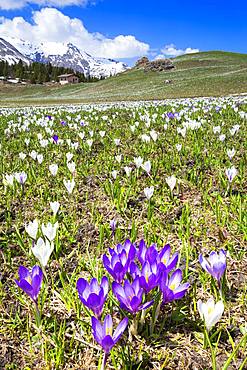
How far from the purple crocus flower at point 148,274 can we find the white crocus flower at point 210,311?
231 millimetres

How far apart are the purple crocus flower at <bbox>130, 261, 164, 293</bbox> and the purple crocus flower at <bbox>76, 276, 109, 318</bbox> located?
183mm

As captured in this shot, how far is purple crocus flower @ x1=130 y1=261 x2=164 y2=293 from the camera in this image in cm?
167

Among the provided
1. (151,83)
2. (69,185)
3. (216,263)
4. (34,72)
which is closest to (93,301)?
(216,263)

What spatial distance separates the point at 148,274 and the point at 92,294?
1.14 ft

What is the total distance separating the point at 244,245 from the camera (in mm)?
2547

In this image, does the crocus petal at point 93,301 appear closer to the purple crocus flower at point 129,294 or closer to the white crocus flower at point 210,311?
the purple crocus flower at point 129,294

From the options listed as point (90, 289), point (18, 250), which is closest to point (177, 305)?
point (90, 289)

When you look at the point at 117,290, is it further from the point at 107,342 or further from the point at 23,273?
the point at 23,273

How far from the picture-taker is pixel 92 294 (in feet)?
4.95

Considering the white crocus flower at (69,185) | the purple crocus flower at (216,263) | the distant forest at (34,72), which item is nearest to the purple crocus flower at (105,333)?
the purple crocus flower at (216,263)

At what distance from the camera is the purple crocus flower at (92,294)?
5.02 ft

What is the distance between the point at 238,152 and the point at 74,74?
122 m

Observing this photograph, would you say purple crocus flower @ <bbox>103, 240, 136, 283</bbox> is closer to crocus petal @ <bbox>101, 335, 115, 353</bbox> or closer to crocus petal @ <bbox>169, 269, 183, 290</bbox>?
crocus petal @ <bbox>169, 269, 183, 290</bbox>

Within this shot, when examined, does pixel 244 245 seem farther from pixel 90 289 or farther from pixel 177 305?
pixel 90 289
